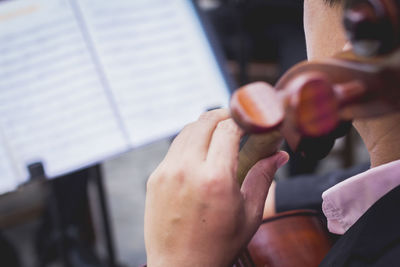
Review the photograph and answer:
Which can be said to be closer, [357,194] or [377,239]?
[377,239]

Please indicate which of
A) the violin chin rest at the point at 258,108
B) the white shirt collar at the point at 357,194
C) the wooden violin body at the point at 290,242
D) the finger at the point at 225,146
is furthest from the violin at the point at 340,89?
the wooden violin body at the point at 290,242

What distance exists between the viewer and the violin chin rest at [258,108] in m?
0.41

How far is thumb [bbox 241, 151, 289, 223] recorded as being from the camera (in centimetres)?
58

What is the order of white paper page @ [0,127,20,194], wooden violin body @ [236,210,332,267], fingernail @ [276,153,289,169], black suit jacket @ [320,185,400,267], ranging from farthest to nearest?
white paper page @ [0,127,20,194]
wooden violin body @ [236,210,332,267]
fingernail @ [276,153,289,169]
black suit jacket @ [320,185,400,267]

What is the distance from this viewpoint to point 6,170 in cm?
109

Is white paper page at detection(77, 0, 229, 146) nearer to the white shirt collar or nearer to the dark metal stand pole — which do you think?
the dark metal stand pole

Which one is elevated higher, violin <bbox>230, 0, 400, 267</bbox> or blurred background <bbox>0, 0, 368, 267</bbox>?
violin <bbox>230, 0, 400, 267</bbox>

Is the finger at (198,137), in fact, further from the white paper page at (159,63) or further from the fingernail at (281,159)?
the white paper page at (159,63)

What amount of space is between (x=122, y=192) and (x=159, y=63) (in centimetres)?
144

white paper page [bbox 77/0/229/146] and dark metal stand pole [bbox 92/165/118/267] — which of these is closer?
white paper page [bbox 77/0/229/146]

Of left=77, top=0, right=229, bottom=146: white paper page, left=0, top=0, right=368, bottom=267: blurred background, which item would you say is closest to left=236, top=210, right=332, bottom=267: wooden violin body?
left=77, top=0, right=229, bottom=146: white paper page

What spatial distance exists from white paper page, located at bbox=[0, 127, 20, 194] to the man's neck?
2.68ft

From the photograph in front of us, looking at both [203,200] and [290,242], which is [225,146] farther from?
[290,242]

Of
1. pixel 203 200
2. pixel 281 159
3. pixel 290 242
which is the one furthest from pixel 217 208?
pixel 290 242
